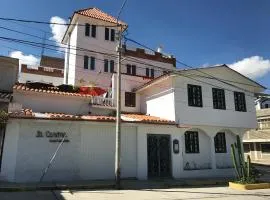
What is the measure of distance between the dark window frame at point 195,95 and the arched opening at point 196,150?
189cm

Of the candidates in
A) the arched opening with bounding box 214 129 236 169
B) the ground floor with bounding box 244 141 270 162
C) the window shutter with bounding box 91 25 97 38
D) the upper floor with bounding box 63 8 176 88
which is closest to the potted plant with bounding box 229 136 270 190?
the arched opening with bounding box 214 129 236 169

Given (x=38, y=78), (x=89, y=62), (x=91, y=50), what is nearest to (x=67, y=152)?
(x=89, y=62)

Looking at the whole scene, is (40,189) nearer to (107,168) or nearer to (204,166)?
(107,168)

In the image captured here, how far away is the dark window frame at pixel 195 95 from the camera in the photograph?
18.8m

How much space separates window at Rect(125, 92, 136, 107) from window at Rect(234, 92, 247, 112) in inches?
293

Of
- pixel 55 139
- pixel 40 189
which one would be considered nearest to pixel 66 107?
pixel 55 139

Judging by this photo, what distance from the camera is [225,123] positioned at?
19.7 metres

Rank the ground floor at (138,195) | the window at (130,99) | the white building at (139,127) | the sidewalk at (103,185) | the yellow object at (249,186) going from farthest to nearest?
the window at (130,99) → the yellow object at (249,186) → the white building at (139,127) → the sidewalk at (103,185) → the ground floor at (138,195)

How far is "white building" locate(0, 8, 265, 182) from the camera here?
14.0 m

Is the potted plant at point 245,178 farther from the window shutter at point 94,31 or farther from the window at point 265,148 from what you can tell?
the window at point 265,148

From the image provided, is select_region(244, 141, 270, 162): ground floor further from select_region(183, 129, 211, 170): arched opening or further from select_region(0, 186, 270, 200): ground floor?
select_region(0, 186, 270, 200): ground floor

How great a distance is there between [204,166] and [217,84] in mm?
5760

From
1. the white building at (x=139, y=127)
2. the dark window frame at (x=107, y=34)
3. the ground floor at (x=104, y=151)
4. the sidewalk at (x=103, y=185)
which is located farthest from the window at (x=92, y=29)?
the sidewalk at (x=103, y=185)

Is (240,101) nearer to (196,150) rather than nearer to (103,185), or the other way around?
(196,150)
